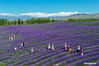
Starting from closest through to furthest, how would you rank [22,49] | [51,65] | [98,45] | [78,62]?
[78,62] → [51,65] → [98,45] → [22,49]

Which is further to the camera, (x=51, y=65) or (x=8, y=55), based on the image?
(x=8, y=55)

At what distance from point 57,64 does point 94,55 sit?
308 cm

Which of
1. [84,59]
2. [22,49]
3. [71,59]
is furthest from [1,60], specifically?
[84,59]

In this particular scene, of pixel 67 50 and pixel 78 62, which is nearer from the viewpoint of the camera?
pixel 78 62

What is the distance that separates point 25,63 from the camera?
43.8ft

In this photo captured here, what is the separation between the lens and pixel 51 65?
12047 mm

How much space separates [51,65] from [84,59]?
254cm

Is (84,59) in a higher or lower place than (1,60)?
higher

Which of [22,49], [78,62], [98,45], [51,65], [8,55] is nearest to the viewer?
[78,62]

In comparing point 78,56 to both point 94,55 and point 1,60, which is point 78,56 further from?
point 1,60

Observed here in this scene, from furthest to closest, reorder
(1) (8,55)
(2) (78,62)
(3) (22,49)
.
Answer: (3) (22,49) < (1) (8,55) < (2) (78,62)

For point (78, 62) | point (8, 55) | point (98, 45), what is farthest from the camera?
point (8, 55)

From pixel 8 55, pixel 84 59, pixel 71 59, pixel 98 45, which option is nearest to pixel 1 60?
pixel 8 55

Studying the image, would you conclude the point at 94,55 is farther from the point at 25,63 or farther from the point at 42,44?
the point at 42,44
